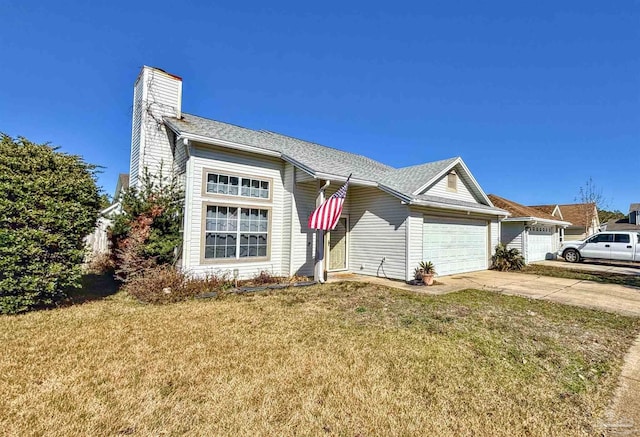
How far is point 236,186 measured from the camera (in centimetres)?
981

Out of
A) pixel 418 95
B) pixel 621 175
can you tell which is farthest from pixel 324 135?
pixel 621 175

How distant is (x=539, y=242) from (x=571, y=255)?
73.5 inches

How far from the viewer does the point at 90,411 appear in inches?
113

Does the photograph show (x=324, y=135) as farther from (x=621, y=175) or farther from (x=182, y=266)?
(x=621, y=175)

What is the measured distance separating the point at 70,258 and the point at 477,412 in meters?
7.78

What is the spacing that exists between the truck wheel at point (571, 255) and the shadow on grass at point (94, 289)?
2491cm

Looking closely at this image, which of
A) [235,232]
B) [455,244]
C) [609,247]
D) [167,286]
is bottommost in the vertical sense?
[167,286]

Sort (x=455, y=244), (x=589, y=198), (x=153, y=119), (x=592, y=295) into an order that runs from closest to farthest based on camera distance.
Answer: (x=592, y=295) < (x=153, y=119) < (x=455, y=244) < (x=589, y=198)

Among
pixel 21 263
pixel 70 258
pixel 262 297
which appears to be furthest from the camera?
pixel 262 297

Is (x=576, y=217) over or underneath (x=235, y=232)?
over

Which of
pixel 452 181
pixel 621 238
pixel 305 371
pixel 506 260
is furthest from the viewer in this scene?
pixel 621 238

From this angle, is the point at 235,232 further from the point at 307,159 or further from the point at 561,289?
the point at 561,289

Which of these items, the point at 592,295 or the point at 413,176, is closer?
the point at 592,295

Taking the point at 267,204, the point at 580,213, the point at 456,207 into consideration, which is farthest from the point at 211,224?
the point at 580,213
